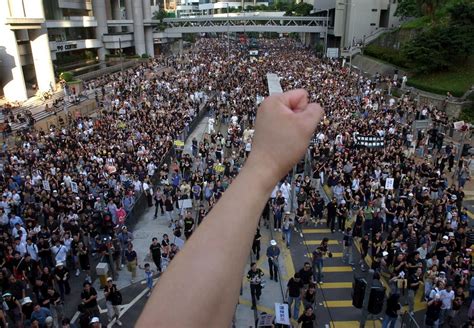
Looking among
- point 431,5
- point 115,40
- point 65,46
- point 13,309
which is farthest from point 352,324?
point 115,40

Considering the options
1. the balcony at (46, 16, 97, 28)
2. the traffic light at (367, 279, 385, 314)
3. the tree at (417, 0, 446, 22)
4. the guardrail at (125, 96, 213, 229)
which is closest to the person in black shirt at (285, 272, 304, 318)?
the traffic light at (367, 279, 385, 314)

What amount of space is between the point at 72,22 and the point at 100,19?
396 inches

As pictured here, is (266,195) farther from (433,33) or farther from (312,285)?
(433,33)

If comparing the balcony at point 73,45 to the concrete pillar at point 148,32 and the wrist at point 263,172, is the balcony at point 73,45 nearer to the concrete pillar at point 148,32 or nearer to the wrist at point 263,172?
the concrete pillar at point 148,32

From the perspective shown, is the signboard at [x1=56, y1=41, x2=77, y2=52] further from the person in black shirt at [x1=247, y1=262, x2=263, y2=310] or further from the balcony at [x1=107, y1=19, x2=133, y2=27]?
the person in black shirt at [x1=247, y1=262, x2=263, y2=310]

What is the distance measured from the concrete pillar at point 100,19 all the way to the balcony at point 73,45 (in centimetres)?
135

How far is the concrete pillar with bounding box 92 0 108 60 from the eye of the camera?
212 feet

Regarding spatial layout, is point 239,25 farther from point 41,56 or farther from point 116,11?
point 41,56

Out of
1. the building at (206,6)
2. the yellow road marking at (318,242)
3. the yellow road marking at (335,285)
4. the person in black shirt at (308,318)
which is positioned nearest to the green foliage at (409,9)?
the yellow road marking at (318,242)

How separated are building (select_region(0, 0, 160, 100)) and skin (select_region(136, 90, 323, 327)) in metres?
41.7

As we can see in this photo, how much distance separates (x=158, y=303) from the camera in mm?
1408

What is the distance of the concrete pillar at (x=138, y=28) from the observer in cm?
7147

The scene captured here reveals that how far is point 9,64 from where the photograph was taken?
3728cm

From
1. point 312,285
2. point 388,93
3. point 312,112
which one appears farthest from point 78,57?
point 312,112
